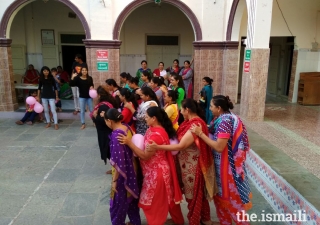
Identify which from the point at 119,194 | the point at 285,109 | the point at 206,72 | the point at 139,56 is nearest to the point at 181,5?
the point at 206,72

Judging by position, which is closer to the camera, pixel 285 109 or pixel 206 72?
pixel 285 109

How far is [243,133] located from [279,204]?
1210mm

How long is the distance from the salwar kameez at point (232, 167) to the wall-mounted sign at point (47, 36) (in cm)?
918

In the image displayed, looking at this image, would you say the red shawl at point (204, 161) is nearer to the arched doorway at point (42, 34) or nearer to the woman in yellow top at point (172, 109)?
the woman in yellow top at point (172, 109)

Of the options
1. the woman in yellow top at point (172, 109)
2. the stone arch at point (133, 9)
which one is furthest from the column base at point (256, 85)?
the woman in yellow top at point (172, 109)

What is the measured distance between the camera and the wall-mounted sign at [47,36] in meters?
10.2

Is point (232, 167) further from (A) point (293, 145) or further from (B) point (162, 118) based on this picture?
(A) point (293, 145)

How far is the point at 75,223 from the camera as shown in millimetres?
3131

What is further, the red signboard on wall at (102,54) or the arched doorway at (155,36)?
the arched doorway at (155,36)

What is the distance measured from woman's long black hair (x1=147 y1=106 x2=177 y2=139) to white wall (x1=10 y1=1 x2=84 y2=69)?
8.73 meters

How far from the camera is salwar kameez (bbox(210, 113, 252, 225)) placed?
8.66 feet

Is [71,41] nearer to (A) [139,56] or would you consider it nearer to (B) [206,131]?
(A) [139,56]

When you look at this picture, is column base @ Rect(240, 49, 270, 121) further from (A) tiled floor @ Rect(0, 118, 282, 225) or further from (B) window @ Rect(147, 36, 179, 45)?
(B) window @ Rect(147, 36, 179, 45)

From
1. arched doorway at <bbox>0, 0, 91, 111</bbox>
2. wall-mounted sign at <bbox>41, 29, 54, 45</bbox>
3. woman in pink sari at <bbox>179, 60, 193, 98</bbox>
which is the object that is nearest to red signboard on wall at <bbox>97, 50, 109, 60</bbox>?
woman in pink sari at <bbox>179, 60, 193, 98</bbox>
